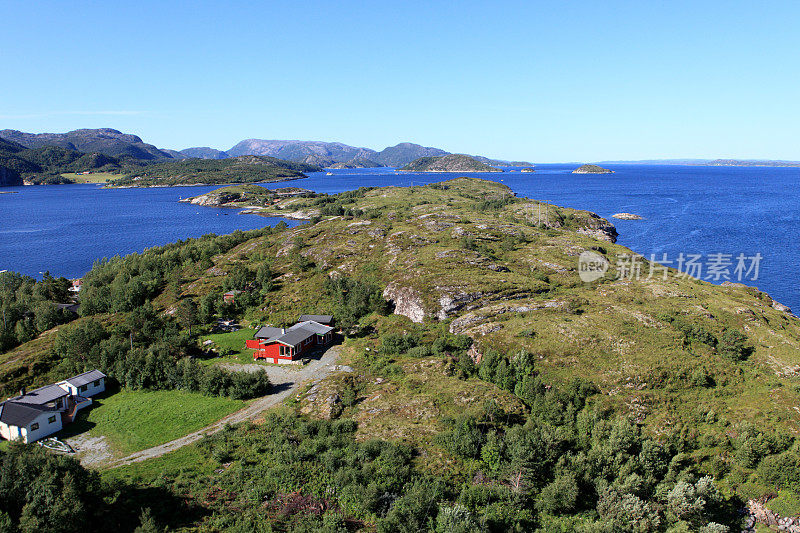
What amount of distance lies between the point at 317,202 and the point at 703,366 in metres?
160

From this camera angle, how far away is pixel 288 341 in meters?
50.1

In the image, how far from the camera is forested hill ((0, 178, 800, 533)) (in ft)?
93.7

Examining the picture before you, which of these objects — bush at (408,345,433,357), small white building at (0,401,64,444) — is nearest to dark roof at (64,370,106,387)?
small white building at (0,401,64,444)

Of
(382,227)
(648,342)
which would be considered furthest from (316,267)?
(648,342)

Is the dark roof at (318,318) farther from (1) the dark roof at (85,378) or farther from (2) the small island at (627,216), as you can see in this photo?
(2) the small island at (627,216)

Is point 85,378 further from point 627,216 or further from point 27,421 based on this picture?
point 627,216

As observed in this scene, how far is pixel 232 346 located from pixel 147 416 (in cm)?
1543

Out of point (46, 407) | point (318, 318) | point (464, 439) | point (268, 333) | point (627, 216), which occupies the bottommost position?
point (464, 439)

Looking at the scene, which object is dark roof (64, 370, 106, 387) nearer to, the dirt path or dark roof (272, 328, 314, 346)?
the dirt path

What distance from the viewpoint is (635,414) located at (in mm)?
A: 38125

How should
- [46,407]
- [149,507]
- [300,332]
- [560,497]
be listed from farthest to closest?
[300,332] → [46,407] → [560,497] → [149,507]

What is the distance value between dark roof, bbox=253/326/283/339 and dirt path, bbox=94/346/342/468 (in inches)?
158

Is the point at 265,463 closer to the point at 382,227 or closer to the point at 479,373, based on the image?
the point at 479,373

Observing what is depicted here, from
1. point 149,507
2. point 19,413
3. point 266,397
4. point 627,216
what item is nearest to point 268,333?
point 266,397
